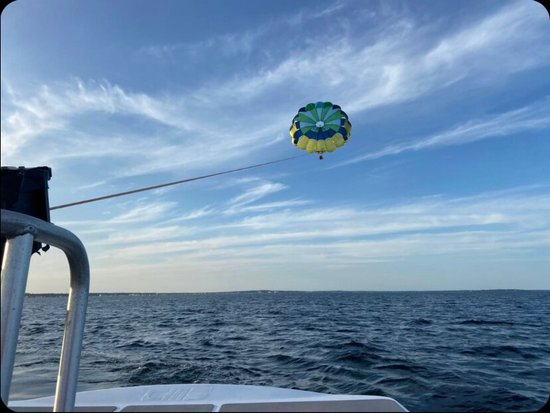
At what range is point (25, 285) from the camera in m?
2.31

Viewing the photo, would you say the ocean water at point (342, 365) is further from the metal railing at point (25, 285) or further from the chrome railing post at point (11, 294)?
the chrome railing post at point (11, 294)

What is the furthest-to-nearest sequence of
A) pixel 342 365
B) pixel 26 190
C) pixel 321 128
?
pixel 342 365
pixel 321 128
pixel 26 190

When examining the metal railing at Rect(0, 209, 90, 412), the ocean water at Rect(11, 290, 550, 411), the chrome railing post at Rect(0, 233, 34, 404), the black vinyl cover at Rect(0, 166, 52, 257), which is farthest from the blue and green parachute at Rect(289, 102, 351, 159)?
the chrome railing post at Rect(0, 233, 34, 404)

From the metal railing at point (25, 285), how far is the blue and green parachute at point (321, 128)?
9.15 metres

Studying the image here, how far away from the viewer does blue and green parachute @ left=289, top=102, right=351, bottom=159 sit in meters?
11.1

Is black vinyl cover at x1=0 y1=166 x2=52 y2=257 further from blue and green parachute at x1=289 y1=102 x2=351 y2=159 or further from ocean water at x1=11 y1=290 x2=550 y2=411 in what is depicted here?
ocean water at x1=11 y1=290 x2=550 y2=411

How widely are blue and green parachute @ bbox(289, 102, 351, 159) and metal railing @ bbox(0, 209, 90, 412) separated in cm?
915

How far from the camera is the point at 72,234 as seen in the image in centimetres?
268

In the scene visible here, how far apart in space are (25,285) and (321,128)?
9.82 metres

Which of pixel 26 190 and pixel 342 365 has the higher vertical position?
pixel 26 190

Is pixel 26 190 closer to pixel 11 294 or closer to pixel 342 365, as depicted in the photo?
pixel 11 294

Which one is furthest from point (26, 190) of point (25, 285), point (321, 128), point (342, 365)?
point (342, 365)

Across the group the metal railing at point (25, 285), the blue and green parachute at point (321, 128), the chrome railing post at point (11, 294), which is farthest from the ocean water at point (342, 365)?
the chrome railing post at point (11, 294)

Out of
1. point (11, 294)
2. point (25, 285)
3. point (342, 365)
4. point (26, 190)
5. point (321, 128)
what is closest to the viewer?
point (11, 294)
